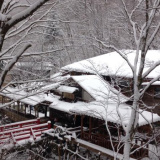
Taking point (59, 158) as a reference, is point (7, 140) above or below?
above

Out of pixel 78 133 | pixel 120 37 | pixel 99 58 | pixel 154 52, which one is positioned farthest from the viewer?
pixel 120 37

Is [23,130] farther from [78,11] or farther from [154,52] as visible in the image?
[78,11]

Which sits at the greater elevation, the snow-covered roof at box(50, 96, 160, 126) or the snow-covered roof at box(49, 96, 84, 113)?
the snow-covered roof at box(50, 96, 160, 126)

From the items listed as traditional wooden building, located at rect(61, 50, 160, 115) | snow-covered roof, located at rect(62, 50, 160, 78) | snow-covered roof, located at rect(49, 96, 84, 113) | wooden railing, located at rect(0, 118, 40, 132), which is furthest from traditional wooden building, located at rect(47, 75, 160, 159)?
wooden railing, located at rect(0, 118, 40, 132)

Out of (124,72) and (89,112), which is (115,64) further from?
(89,112)

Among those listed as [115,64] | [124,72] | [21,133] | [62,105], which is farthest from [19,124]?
[115,64]

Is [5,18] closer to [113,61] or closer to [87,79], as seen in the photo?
[87,79]

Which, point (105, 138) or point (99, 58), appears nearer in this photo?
point (105, 138)

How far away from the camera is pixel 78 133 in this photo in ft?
61.4

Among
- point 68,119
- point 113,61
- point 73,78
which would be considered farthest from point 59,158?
point 113,61

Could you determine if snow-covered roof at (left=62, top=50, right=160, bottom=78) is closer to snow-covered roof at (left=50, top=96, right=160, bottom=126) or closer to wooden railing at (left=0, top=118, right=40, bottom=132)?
snow-covered roof at (left=50, top=96, right=160, bottom=126)

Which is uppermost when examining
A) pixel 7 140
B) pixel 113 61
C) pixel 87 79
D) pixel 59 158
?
pixel 113 61

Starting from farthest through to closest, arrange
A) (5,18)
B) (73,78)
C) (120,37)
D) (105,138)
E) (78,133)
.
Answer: (120,37)
(73,78)
(78,133)
(105,138)
(5,18)

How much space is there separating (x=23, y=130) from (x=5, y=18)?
17.7 meters
